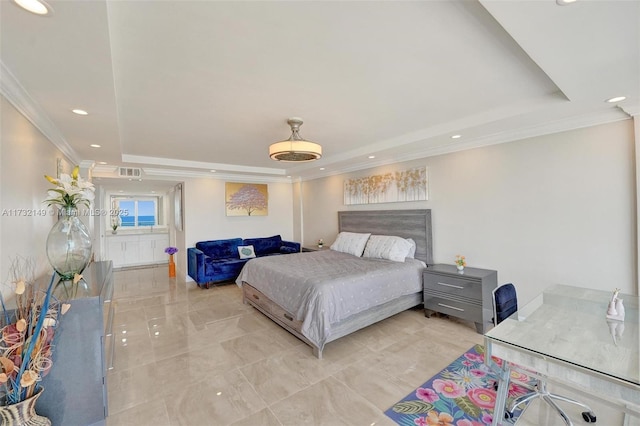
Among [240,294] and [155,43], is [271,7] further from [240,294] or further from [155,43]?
[240,294]

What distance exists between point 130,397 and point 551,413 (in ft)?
10.4

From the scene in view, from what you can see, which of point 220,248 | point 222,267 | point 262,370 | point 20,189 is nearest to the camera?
point 20,189

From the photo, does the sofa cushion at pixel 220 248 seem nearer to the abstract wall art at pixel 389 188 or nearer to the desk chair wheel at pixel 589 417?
the abstract wall art at pixel 389 188

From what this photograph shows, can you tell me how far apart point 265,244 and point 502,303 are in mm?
5278

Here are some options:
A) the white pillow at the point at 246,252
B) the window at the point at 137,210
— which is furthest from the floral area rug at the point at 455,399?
the window at the point at 137,210

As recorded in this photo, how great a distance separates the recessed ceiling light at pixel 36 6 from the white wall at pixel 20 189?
0.99m

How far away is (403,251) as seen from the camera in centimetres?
405

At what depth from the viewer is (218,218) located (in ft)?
20.2

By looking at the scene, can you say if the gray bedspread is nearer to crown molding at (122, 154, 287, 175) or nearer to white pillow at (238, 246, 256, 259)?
white pillow at (238, 246, 256, 259)

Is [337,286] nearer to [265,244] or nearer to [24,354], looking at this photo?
[24,354]

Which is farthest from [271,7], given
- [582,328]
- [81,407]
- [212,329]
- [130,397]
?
[212,329]

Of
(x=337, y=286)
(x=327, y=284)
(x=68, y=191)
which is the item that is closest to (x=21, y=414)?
(x=68, y=191)

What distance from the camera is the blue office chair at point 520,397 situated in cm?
182

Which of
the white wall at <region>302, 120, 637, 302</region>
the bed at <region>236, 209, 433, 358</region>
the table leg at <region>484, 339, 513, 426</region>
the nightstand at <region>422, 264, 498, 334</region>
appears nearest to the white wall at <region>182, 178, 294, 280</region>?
the bed at <region>236, 209, 433, 358</region>
